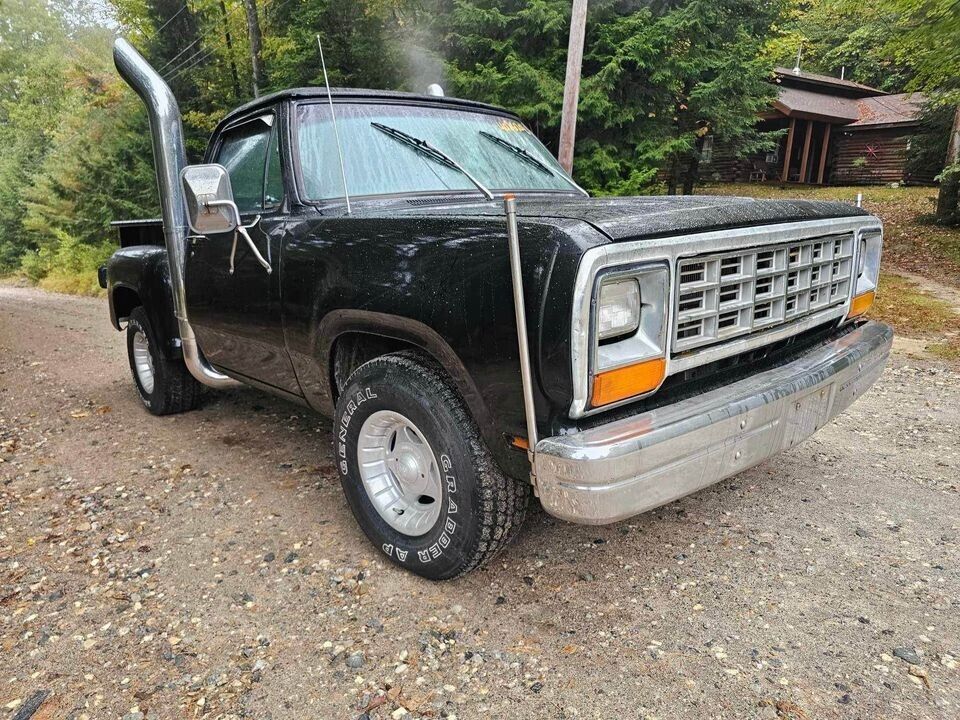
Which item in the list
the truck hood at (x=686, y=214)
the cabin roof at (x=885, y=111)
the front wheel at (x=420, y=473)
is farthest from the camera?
the cabin roof at (x=885, y=111)

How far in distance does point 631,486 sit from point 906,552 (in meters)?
1.63

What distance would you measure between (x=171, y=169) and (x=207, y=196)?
0.99 m

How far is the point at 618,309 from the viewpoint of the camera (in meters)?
2.02

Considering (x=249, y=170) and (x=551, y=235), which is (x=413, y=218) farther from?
(x=249, y=170)

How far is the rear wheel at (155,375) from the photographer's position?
4.59 m

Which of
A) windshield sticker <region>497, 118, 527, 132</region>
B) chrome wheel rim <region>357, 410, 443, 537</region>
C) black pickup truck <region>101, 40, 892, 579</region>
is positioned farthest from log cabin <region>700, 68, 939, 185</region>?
chrome wheel rim <region>357, 410, 443, 537</region>

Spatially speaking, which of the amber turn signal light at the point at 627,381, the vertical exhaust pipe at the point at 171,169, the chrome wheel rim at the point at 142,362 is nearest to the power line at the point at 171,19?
the chrome wheel rim at the point at 142,362

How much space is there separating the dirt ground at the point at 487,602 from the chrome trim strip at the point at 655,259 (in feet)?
2.94

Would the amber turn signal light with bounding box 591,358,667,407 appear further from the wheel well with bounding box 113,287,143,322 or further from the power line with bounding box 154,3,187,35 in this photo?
the power line with bounding box 154,3,187,35

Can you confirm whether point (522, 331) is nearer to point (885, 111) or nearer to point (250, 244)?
point (250, 244)

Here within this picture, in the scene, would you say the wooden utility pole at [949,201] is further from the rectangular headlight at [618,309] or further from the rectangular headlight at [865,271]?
the rectangular headlight at [618,309]

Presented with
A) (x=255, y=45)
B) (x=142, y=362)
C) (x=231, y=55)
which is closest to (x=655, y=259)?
(x=142, y=362)

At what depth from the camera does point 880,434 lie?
414 centimetres

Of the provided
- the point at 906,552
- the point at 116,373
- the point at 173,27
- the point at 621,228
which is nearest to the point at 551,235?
the point at 621,228
